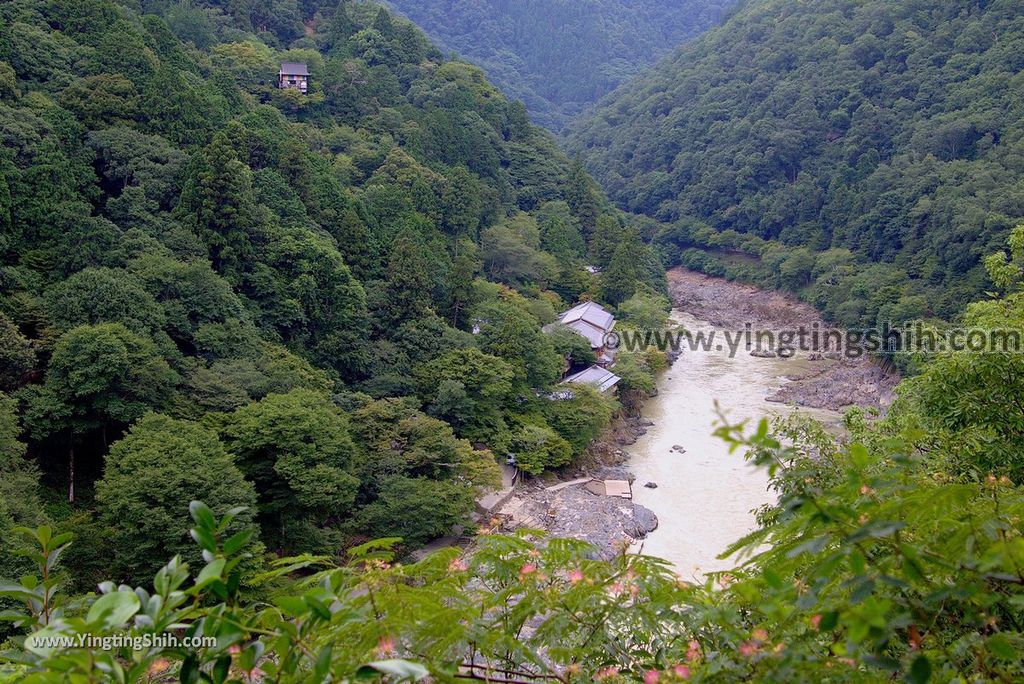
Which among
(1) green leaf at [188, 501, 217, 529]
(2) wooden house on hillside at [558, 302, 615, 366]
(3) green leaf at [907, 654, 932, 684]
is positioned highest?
(3) green leaf at [907, 654, 932, 684]

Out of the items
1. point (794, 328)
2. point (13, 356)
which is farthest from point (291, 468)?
point (794, 328)

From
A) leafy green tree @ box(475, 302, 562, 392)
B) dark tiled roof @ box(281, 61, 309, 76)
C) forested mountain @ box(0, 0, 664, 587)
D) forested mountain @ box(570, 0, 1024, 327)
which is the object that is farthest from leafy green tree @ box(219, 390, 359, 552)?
forested mountain @ box(570, 0, 1024, 327)

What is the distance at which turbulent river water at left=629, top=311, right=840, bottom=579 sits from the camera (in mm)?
13578

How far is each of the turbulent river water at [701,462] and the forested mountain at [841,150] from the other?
19.2 ft

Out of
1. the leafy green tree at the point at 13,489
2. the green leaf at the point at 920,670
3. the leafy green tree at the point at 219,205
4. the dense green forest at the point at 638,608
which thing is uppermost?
the green leaf at the point at 920,670

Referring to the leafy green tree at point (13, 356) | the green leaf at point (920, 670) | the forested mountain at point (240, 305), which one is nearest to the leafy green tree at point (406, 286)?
the forested mountain at point (240, 305)

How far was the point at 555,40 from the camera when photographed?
76.6m

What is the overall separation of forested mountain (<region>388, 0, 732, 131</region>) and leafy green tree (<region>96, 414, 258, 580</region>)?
195 feet

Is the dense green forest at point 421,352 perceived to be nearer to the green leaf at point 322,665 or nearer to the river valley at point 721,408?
the green leaf at point 322,665

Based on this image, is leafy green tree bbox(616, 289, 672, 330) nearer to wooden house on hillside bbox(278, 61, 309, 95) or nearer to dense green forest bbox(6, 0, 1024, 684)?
dense green forest bbox(6, 0, 1024, 684)

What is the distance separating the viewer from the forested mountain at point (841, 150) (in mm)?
27922

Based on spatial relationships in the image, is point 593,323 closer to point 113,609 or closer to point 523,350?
point 523,350

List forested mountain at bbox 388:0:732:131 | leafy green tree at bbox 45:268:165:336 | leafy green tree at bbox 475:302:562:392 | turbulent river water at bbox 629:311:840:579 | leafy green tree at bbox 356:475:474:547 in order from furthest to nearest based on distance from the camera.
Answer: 1. forested mountain at bbox 388:0:732:131
2. leafy green tree at bbox 475:302:562:392
3. turbulent river water at bbox 629:311:840:579
4. leafy green tree at bbox 356:475:474:547
5. leafy green tree at bbox 45:268:165:336

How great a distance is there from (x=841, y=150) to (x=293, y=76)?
93.1ft
